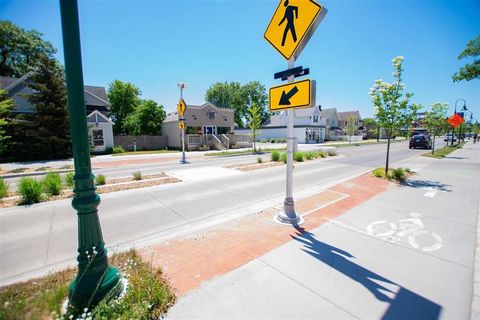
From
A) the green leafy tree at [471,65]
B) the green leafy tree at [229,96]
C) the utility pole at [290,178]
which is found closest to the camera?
the utility pole at [290,178]

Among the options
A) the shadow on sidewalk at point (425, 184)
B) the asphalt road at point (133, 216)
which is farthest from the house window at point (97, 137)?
the shadow on sidewalk at point (425, 184)

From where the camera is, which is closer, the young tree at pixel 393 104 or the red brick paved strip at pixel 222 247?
the red brick paved strip at pixel 222 247

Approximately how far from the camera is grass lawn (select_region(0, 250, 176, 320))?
2.39 m

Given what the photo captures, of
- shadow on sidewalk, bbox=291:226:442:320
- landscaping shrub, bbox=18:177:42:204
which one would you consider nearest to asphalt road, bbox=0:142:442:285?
landscaping shrub, bbox=18:177:42:204

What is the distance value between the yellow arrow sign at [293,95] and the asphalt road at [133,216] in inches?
120

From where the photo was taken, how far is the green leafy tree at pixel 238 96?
2527 inches

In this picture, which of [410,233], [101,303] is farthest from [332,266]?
→ [101,303]

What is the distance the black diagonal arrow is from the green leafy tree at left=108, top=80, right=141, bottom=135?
39139mm

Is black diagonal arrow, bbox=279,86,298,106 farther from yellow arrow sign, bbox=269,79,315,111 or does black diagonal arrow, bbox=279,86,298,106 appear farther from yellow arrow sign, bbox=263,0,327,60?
yellow arrow sign, bbox=263,0,327,60

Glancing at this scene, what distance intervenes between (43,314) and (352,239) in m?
4.84

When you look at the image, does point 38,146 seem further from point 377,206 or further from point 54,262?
point 377,206

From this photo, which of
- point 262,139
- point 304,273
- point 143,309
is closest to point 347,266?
point 304,273

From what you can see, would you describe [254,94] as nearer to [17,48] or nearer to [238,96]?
[238,96]

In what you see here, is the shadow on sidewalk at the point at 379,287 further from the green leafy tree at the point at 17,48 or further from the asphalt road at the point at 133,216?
the green leafy tree at the point at 17,48
